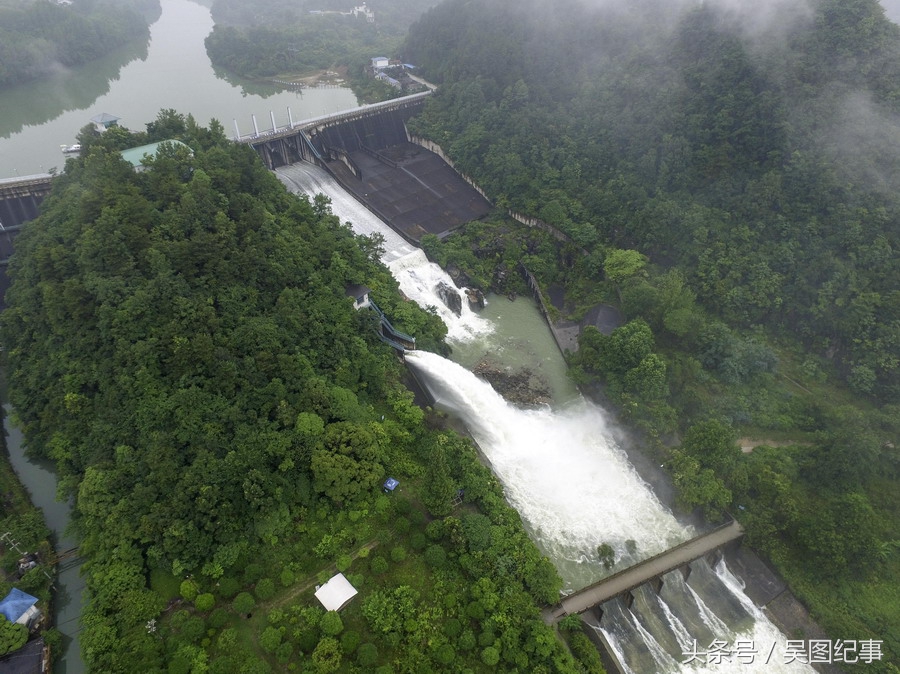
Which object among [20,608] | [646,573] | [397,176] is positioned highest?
[397,176]

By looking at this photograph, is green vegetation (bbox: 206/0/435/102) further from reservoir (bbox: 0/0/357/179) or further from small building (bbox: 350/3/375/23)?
reservoir (bbox: 0/0/357/179)

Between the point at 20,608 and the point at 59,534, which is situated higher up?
the point at 20,608

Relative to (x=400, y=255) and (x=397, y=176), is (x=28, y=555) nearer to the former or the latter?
(x=400, y=255)

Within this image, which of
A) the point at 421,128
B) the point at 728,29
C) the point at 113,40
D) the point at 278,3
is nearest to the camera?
the point at 728,29

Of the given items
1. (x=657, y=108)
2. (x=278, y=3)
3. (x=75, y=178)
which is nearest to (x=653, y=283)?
(x=657, y=108)

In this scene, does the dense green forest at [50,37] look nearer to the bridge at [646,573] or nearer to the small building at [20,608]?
the small building at [20,608]

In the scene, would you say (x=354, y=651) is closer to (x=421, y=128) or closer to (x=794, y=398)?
(x=794, y=398)

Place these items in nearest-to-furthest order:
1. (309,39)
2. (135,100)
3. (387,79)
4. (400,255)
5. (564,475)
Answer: (564,475)
(400,255)
(135,100)
(387,79)
(309,39)

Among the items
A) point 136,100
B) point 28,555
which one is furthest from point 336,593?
point 136,100
